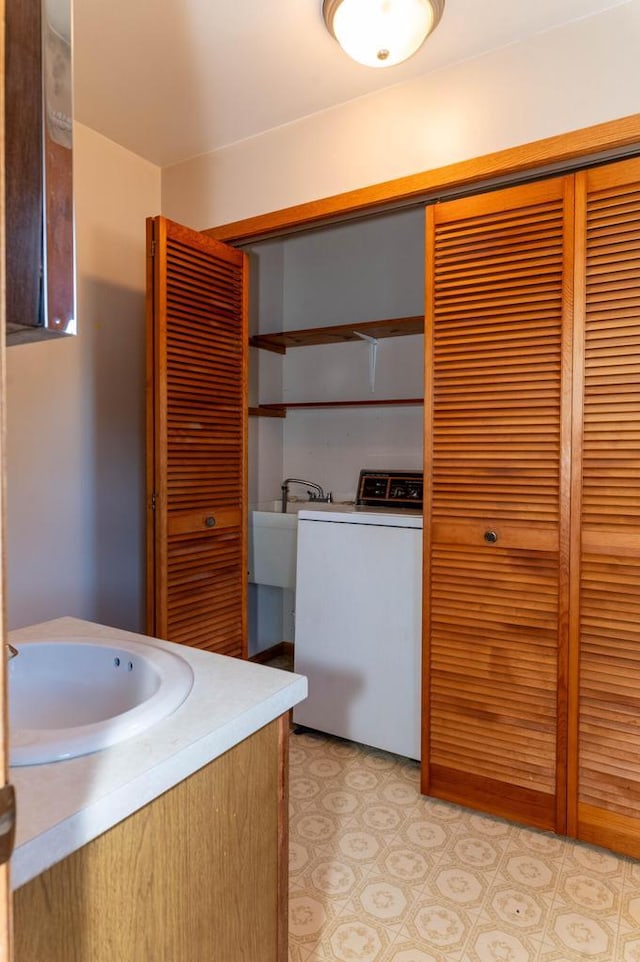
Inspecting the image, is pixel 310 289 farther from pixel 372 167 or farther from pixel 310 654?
pixel 310 654

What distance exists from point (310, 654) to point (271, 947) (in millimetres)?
1500

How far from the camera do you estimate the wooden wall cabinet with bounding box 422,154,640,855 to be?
1.70 meters

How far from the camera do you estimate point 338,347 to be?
3418mm

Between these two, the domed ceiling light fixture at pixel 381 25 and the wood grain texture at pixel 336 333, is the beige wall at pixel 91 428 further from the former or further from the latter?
the domed ceiling light fixture at pixel 381 25

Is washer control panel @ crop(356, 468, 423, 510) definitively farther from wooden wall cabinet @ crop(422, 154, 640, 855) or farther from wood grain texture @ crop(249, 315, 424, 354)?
wooden wall cabinet @ crop(422, 154, 640, 855)

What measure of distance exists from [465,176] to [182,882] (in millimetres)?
1988

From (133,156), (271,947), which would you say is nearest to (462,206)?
(133,156)

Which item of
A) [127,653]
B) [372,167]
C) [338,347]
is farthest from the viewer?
[338,347]

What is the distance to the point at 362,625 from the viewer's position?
7.66 ft

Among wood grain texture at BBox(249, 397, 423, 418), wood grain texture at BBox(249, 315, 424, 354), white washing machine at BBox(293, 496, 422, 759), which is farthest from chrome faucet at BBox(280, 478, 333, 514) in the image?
white washing machine at BBox(293, 496, 422, 759)

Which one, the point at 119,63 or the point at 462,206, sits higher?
the point at 119,63

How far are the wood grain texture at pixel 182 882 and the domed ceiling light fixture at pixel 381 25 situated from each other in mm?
1711

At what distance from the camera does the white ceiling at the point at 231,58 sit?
5.41 ft

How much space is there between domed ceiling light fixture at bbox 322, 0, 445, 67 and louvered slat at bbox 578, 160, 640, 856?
633 millimetres
